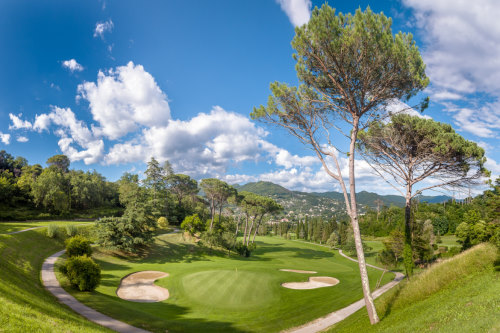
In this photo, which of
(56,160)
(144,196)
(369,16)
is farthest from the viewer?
(56,160)

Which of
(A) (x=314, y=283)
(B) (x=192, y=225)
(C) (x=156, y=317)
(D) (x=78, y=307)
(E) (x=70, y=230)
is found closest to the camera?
(D) (x=78, y=307)

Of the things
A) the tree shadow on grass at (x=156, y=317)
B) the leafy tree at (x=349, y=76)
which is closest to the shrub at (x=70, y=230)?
the tree shadow on grass at (x=156, y=317)

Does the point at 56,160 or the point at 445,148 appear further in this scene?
the point at 56,160

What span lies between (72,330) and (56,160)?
88.1 m

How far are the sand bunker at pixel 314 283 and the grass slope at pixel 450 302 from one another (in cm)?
1069

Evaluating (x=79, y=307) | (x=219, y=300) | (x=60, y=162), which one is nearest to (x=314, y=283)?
(x=219, y=300)

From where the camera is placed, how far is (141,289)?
19.4m

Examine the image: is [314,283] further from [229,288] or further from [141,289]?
[141,289]

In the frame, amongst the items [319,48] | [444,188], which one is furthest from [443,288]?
[319,48]

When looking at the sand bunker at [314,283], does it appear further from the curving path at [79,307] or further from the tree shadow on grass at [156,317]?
the curving path at [79,307]

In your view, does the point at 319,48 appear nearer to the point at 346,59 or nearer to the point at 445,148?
the point at 346,59

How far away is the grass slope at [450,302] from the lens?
7.16 meters

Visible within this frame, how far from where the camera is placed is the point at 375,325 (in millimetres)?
9875

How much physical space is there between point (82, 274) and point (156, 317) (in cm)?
642
